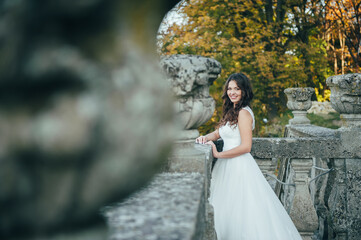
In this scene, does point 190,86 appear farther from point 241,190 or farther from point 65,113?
point 241,190

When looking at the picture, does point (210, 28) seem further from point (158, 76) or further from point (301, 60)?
point (158, 76)

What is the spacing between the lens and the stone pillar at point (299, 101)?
605 cm

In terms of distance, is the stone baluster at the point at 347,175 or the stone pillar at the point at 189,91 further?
the stone baluster at the point at 347,175

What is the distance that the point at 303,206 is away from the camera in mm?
4578

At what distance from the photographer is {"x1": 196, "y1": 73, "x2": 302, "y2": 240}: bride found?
3.55m

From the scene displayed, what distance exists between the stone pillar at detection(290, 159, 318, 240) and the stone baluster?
0.28 metres

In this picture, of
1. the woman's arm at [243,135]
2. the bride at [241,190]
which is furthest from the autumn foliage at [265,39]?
the woman's arm at [243,135]

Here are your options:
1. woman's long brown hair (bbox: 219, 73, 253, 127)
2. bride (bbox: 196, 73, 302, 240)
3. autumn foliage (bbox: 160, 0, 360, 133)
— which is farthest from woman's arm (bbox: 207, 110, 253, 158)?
autumn foliage (bbox: 160, 0, 360, 133)

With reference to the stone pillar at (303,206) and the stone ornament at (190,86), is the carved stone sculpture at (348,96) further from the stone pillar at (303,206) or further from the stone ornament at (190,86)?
the stone ornament at (190,86)

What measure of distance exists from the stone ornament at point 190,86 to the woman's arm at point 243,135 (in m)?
1.53

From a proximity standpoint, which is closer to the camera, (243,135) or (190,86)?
(190,86)


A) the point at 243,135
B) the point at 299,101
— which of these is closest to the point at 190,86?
the point at 243,135

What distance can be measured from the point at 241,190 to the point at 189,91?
1.87 metres

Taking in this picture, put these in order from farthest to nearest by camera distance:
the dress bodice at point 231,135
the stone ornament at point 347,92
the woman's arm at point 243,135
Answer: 1. the stone ornament at point 347,92
2. the dress bodice at point 231,135
3. the woman's arm at point 243,135
